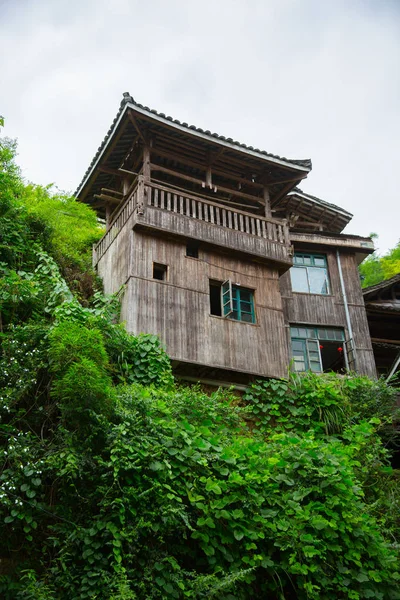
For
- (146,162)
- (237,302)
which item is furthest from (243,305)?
(146,162)

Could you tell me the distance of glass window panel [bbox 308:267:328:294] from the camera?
18.5 meters

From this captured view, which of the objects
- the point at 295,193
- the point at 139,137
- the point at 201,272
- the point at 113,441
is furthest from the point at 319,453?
the point at 295,193

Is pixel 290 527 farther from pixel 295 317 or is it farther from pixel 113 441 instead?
pixel 295 317

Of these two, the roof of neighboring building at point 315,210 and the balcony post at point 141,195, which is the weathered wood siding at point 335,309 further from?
the balcony post at point 141,195

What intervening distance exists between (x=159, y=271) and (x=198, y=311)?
151 cm

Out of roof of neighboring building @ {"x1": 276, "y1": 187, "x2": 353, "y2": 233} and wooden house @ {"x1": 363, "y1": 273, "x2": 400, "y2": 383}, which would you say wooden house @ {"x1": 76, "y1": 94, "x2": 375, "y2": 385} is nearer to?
roof of neighboring building @ {"x1": 276, "y1": 187, "x2": 353, "y2": 233}

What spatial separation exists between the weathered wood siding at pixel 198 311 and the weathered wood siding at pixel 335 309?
1.92 metres

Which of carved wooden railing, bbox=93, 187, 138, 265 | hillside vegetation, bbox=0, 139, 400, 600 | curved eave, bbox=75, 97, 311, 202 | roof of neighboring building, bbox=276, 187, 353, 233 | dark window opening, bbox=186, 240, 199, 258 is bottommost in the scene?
hillside vegetation, bbox=0, 139, 400, 600

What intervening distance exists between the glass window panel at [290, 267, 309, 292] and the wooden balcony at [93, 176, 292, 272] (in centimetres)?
176

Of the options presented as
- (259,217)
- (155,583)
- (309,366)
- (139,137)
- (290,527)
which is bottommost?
(155,583)

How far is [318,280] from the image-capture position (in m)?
18.7

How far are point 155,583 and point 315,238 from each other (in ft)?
42.2

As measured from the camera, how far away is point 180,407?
10922 mm

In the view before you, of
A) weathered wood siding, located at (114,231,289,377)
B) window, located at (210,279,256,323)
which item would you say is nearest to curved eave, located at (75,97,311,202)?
weathered wood siding, located at (114,231,289,377)
